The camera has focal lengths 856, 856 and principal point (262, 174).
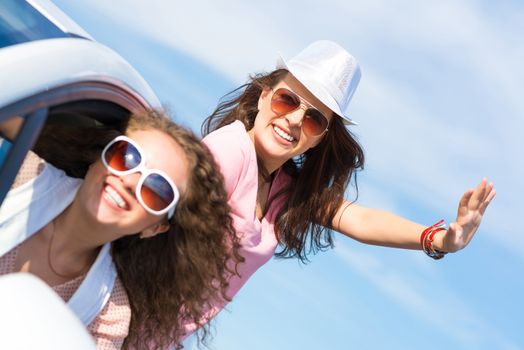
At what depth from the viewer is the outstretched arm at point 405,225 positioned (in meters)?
3.37

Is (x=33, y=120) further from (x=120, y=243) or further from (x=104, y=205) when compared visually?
(x=120, y=243)

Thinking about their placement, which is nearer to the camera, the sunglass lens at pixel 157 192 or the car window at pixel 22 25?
the car window at pixel 22 25

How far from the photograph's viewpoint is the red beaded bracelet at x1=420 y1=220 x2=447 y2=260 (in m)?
3.56

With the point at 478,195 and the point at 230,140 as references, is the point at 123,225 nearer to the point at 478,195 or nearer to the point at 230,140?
the point at 230,140

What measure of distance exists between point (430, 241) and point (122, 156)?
1714mm

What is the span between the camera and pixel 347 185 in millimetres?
3857

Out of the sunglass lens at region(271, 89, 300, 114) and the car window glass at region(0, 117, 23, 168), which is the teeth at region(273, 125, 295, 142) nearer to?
the sunglass lens at region(271, 89, 300, 114)

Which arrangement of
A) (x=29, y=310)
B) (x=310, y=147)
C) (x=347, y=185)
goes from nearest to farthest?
(x=29, y=310) < (x=310, y=147) < (x=347, y=185)

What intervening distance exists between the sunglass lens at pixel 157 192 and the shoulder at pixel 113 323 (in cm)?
34

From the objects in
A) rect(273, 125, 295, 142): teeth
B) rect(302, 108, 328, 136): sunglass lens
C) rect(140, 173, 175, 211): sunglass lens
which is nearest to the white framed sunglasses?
rect(140, 173, 175, 211): sunglass lens

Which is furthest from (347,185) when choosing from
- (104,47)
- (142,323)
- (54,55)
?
(54,55)

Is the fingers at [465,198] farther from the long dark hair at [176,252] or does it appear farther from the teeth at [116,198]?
the teeth at [116,198]

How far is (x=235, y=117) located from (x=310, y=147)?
374 mm

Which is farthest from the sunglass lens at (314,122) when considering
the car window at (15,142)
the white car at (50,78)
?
the car window at (15,142)
